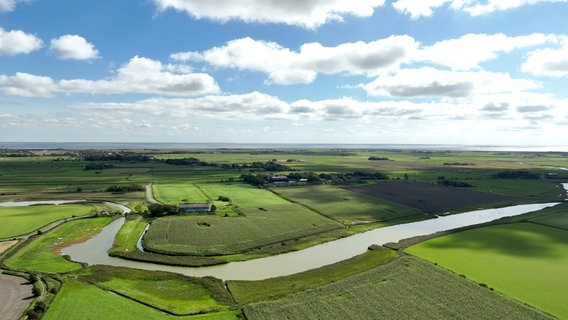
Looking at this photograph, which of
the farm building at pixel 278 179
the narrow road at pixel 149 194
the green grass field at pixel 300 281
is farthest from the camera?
the farm building at pixel 278 179

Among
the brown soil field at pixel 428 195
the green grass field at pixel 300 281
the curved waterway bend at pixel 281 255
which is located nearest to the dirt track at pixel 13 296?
the curved waterway bend at pixel 281 255

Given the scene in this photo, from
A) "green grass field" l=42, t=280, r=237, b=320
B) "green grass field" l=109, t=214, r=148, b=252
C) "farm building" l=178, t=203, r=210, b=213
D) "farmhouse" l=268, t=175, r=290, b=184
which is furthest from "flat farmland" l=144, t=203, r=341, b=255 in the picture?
"farmhouse" l=268, t=175, r=290, b=184

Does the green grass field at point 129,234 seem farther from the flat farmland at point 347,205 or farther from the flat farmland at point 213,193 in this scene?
the flat farmland at point 347,205

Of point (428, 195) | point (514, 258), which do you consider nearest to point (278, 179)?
point (428, 195)

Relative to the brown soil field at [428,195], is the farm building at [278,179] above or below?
above

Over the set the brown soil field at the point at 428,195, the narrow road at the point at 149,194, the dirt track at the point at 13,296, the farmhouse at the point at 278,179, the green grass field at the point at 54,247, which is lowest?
the dirt track at the point at 13,296

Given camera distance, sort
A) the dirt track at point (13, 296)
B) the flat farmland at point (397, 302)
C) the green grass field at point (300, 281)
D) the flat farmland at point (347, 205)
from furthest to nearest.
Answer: the flat farmland at point (347, 205) → the green grass field at point (300, 281) → the dirt track at point (13, 296) → the flat farmland at point (397, 302)

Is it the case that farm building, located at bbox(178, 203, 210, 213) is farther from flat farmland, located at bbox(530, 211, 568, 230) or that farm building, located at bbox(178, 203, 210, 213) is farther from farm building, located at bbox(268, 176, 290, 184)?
flat farmland, located at bbox(530, 211, 568, 230)

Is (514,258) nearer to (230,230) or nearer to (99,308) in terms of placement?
(230,230)

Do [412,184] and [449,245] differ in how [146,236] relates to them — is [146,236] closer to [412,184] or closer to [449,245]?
[449,245]
